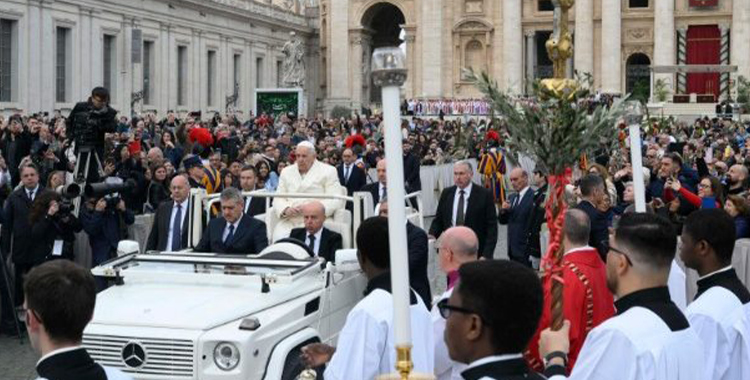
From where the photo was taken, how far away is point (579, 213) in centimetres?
719

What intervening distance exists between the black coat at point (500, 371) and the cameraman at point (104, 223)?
9.78m

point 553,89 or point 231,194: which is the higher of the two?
point 553,89

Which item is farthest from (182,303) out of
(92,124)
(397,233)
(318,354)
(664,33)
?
(664,33)

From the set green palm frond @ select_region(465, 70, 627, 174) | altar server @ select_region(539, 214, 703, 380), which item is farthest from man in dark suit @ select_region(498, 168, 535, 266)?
altar server @ select_region(539, 214, 703, 380)

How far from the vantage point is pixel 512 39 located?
7000cm

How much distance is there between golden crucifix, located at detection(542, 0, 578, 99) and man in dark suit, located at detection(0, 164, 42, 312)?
8.19 metres

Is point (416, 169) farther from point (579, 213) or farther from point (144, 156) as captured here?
point (579, 213)

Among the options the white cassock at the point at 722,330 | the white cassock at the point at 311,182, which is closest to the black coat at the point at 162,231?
the white cassock at the point at 311,182

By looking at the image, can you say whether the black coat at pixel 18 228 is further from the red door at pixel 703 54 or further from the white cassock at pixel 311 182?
the red door at pixel 703 54

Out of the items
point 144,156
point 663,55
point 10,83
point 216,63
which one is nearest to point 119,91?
point 10,83

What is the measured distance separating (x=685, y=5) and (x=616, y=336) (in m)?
67.8

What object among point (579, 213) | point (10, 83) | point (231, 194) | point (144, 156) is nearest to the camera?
point (579, 213)

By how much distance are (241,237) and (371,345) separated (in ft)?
15.9

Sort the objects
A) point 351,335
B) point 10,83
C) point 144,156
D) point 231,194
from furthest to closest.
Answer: point 10,83
point 144,156
point 231,194
point 351,335
